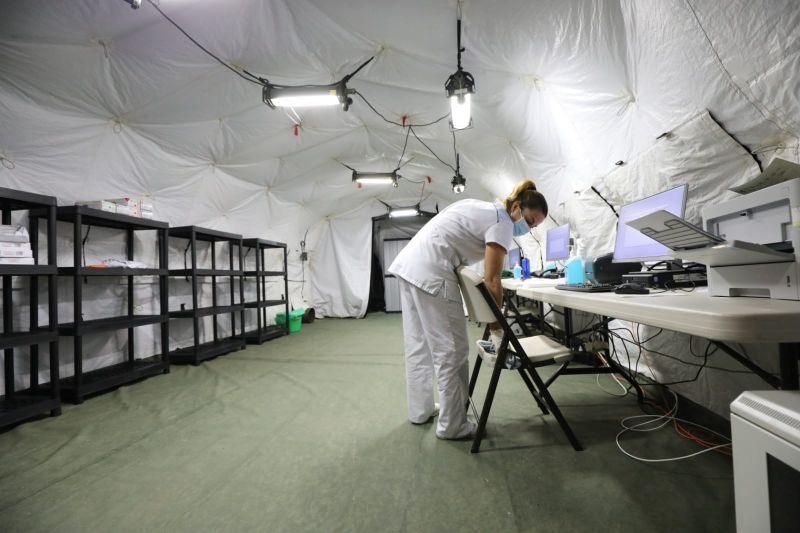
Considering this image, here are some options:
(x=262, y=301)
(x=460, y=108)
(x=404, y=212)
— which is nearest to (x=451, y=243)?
(x=460, y=108)

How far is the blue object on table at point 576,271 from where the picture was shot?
1912mm

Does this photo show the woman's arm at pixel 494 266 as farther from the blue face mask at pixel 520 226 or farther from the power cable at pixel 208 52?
the power cable at pixel 208 52

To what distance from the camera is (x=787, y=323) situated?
1.63 feet

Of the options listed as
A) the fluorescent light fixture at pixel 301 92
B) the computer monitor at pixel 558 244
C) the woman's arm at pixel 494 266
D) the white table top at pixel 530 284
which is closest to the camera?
the woman's arm at pixel 494 266

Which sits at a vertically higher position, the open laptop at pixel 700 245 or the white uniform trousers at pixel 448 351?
the open laptop at pixel 700 245

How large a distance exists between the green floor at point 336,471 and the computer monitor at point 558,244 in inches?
51.8

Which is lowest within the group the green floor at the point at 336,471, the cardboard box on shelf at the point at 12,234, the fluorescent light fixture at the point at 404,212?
the green floor at the point at 336,471

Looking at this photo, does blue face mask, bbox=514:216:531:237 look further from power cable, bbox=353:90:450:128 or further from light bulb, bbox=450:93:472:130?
power cable, bbox=353:90:450:128

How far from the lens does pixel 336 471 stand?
4.13 ft

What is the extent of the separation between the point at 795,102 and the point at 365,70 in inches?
102

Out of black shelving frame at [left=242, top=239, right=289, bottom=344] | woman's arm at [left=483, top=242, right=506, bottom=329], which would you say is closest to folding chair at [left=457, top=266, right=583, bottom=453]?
woman's arm at [left=483, top=242, right=506, bottom=329]

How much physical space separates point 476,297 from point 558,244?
7.25 feet

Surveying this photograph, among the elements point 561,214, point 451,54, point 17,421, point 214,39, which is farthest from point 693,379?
point 17,421

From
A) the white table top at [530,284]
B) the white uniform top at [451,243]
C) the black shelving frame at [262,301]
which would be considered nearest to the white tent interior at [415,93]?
the white table top at [530,284]
